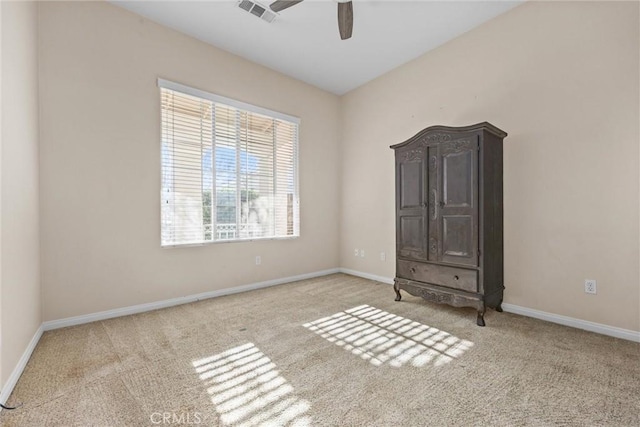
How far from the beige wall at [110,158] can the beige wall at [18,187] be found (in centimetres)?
15

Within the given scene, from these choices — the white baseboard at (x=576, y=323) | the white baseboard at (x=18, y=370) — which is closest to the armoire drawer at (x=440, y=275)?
the white baseboard at (x=576, y=323)

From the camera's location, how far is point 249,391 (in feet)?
5.49

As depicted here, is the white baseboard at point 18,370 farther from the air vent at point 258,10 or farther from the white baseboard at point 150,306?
the air vent at point 258,10

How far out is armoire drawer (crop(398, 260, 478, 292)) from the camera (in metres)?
2.69

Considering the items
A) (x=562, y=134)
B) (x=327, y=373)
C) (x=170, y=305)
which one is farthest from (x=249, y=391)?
(x=562, y=134)

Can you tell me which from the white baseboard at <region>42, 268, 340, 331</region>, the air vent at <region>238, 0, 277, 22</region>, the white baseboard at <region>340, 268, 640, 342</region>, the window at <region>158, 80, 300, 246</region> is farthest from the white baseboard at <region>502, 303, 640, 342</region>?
the air vent at <region>238, 0, 277, 22</region>

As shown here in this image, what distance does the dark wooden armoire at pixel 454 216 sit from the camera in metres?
2.64

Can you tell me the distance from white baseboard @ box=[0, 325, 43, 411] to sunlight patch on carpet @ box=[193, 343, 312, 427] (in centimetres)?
95

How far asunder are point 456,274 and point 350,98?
3267 mm

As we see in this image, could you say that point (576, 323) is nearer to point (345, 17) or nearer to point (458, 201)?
point (458, 201)

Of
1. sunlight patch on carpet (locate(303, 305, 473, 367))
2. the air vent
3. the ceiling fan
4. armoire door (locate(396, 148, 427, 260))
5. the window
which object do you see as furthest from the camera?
the window

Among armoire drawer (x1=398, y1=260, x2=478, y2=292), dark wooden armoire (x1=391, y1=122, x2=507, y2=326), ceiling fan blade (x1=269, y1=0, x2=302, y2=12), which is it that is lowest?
armoire drawer (x1=398, y1=260, x2=478, y2=292)

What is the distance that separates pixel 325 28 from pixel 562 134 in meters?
2.59

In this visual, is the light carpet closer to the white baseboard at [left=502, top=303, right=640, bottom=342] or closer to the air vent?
the white baseboard at [left=502, top=303, right=640, bottom=342]
